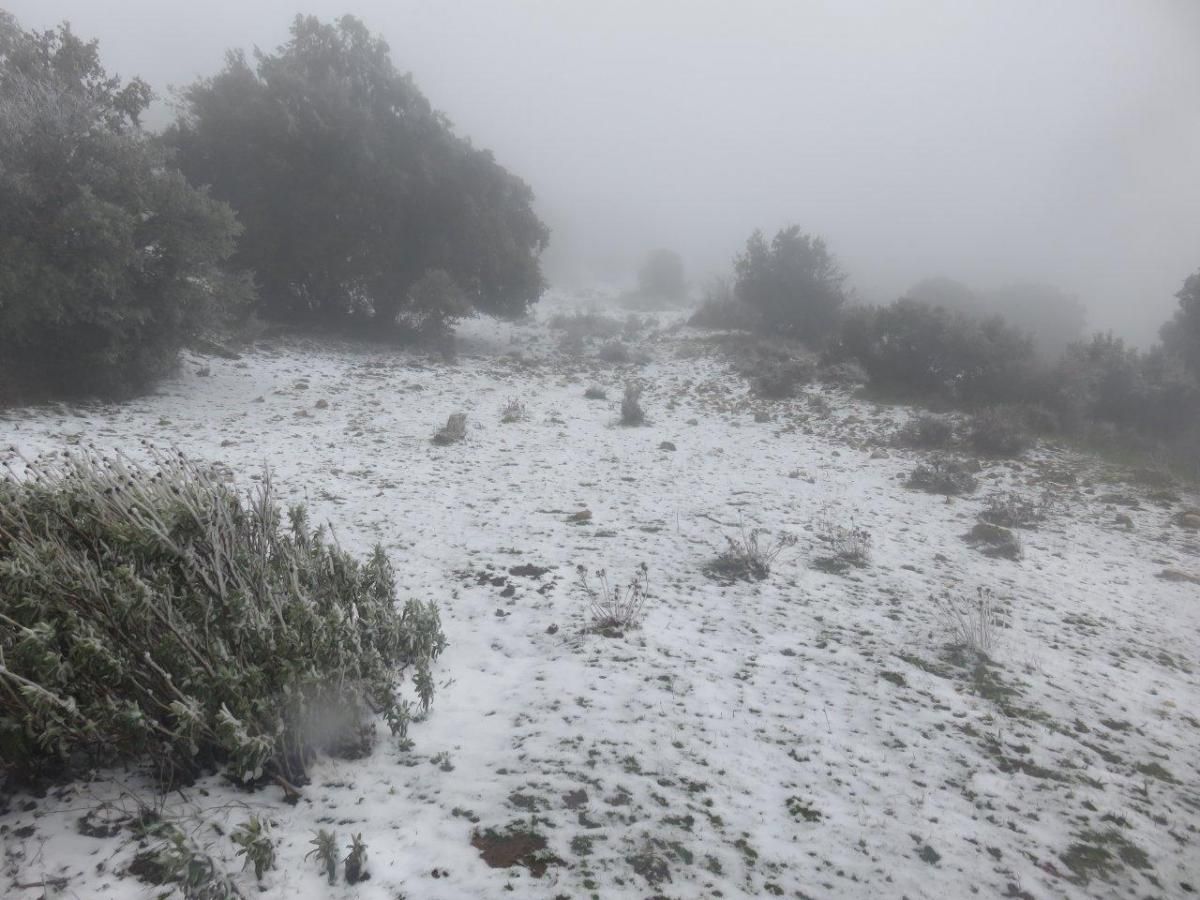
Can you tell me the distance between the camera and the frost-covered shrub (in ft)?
7.91

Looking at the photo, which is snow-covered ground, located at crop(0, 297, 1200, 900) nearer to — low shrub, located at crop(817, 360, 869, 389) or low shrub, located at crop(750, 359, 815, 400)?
low shrub, located at crop(750, 359, 815, 400)

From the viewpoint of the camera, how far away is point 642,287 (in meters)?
38.4

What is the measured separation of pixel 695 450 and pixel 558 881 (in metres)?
8.94

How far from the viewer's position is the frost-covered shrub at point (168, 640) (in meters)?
2.41

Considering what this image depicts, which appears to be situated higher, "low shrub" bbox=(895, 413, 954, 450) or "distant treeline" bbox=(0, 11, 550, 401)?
"distant treeline" bbox=(0, 11, 550, 401)

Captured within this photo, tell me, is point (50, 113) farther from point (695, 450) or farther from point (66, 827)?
point (695, 450)

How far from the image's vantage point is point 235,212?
10344mm

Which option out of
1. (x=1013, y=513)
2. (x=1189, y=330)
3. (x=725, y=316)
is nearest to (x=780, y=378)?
(x=1013, y=513)

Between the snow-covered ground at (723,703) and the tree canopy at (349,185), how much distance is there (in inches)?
361

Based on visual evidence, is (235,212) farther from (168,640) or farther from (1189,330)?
(1189,330)

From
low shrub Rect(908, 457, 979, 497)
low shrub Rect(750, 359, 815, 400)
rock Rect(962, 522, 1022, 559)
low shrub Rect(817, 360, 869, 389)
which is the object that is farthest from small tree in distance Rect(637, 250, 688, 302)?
rock Rect(962, 522, 1022, 559)

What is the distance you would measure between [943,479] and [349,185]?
16.7 m

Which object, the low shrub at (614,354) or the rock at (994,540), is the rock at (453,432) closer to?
the rock at (994,540)

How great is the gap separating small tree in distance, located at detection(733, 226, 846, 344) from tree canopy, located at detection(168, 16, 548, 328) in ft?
30.8
